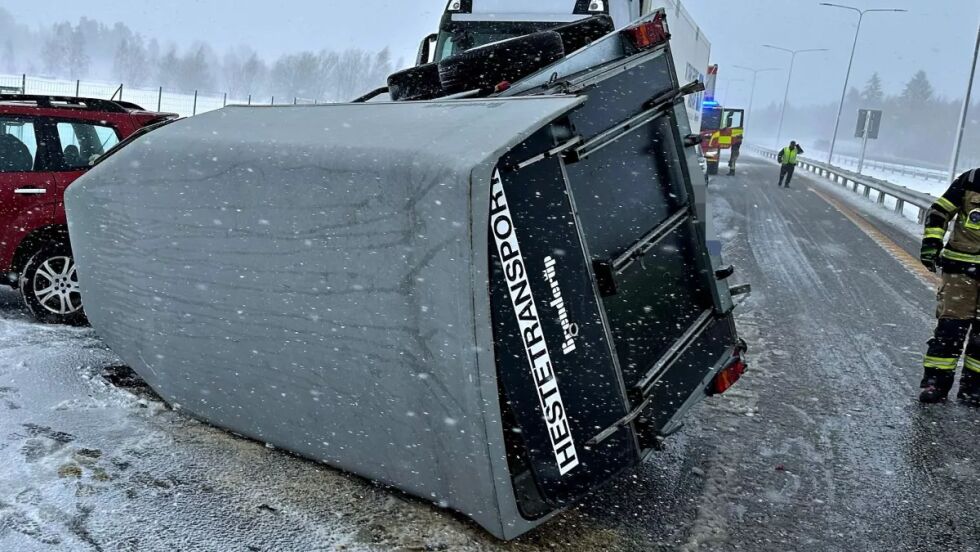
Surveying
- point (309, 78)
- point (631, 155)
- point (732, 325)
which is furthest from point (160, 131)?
point (309, 78)

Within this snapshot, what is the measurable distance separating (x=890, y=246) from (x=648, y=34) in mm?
10825

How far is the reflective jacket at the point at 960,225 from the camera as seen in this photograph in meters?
5.24

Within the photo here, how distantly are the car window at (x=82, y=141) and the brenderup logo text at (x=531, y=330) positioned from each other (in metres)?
4.60

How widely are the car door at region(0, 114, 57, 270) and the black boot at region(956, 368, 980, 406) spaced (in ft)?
21.2

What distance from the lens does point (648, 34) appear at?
12.0 ft

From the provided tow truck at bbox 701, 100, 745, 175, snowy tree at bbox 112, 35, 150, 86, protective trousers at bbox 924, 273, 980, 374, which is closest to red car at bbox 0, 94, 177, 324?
protective trousers at bbox 924, 273, 980, 374

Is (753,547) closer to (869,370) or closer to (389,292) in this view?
(389,292)

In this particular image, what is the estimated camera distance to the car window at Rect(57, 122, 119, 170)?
19.7 ft

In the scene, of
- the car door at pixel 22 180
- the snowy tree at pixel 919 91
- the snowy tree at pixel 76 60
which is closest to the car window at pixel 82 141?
the car door at pixel 22 180

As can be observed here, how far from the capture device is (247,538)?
2920 millimetres

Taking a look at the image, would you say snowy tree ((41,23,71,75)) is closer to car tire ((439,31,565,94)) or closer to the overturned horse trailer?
car tire ((439,31,565,94))

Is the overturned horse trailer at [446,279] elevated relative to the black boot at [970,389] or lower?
elevated

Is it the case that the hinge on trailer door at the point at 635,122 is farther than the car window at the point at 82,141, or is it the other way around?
the car window at the point at 82,141

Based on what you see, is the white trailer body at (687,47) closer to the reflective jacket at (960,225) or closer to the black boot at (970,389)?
the reflective jacket at (960,225)
